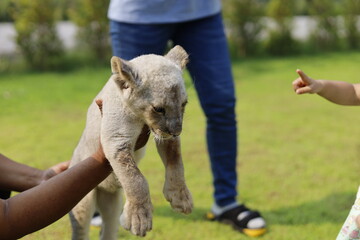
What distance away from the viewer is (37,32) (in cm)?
1110

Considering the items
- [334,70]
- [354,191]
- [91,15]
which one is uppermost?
[91,15]

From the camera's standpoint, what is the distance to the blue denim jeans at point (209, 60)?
3.88 metres

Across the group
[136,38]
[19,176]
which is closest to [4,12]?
[136,38]

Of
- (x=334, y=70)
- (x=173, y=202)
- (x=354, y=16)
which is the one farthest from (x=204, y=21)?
(x=354, y=16)

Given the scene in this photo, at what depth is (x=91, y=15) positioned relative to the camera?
36.4ft

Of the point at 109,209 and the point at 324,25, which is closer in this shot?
the point at 109,209

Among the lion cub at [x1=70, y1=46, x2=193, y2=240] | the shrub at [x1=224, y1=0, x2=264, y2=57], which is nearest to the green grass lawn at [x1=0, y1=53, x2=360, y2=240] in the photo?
the lion cub at [x1=70, y1=46, x2=193, y2=240]

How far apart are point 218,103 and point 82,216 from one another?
156 centimetres

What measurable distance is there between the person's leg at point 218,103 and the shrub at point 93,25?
285 inches

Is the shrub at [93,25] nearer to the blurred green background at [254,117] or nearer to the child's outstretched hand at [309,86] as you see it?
the blurred green background at [254,117]

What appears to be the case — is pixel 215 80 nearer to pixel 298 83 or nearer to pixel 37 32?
pixel 298 83

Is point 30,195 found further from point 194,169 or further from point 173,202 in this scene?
point 194,169

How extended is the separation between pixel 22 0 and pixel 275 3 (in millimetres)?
5562

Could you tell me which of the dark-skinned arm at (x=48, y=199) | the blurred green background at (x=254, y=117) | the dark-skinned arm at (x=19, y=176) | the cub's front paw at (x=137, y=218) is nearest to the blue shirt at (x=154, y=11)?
the blurred green background at (x=254, y=117)
